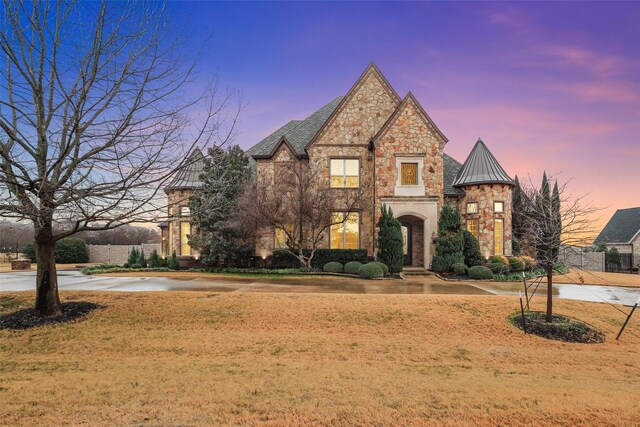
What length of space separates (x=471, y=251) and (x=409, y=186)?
16.5 feet

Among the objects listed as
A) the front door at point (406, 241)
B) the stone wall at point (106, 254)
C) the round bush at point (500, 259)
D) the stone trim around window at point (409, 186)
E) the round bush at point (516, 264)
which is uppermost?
the stone trim around window at point (409, 186)

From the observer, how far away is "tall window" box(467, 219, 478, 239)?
21.9 m

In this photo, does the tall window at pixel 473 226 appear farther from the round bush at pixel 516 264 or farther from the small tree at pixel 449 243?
the small tree at pixel 449 243

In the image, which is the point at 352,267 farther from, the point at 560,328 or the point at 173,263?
the point at 173,263

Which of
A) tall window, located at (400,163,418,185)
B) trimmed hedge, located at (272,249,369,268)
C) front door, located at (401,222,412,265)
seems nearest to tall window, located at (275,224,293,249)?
trimmed hedge, located at (272,249,369,268)

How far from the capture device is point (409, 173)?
21.0 m

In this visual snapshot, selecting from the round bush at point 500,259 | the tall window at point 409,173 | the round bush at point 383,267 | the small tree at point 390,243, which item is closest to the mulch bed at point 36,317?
the round bush at point 383,267

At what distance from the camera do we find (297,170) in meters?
20.3

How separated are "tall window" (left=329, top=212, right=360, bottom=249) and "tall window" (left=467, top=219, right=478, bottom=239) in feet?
22.2

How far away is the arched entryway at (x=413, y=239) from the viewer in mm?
→ 21891

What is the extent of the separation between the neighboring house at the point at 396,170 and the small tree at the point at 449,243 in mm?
1090

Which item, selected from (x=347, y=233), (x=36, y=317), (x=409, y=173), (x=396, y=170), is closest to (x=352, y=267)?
(x=347, y=233)

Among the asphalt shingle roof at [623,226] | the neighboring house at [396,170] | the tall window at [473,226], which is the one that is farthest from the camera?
the asphalt shingle roof at [623,226]

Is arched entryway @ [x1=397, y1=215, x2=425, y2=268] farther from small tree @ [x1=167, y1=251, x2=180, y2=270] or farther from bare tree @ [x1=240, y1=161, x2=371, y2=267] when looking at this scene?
small tree @ [x1=167, y1=251, x2=180, y2=270]
